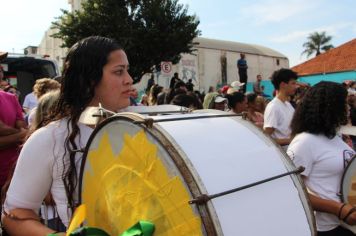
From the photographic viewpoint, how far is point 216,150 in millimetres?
1353

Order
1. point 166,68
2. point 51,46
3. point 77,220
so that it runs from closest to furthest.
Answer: point 77,220 → point 166,68 → point 51,46

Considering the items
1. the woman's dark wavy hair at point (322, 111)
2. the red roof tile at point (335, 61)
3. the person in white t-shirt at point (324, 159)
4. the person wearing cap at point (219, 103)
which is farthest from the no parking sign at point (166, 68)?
the red roof tile at point (335, 61)

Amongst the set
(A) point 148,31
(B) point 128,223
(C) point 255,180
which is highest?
(A) point 148,31

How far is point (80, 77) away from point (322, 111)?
1.71 meters

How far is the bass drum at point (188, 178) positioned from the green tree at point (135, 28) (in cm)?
2157

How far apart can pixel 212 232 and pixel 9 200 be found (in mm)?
802

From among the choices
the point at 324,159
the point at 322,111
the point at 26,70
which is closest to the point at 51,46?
the point at 26,70

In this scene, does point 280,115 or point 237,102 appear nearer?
point 280,115

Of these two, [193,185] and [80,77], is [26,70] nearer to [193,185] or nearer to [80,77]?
[80,77]

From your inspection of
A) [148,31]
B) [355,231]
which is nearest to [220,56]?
[148,31]

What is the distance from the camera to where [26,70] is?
28.2ft

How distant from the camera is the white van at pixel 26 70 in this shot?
8406 millimetres

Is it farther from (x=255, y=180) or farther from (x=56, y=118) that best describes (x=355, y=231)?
(x=56, y=118)

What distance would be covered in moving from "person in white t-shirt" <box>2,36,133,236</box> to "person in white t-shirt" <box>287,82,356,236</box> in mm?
1349
